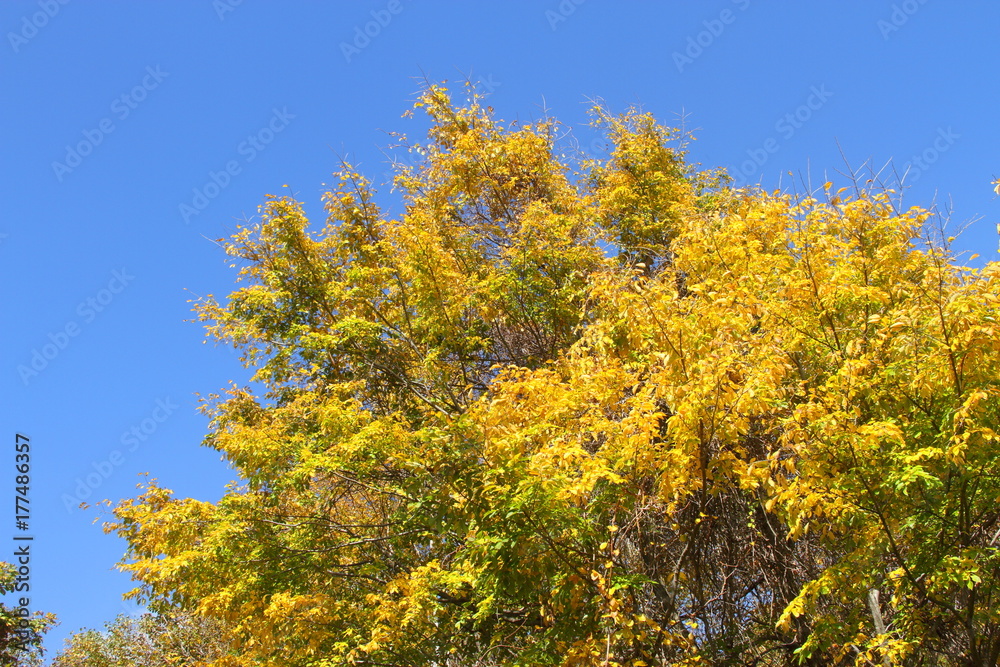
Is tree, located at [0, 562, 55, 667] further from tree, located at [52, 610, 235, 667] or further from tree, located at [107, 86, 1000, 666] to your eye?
tree, located at [107, 86, 1000, 666]

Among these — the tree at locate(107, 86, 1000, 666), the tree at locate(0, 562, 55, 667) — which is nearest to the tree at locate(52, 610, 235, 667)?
the tree at locate(0, 562, 55, 667)

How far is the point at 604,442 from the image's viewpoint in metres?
5.34

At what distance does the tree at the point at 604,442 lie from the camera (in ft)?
14.2

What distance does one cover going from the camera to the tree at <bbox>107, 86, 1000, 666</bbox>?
14.2 feet

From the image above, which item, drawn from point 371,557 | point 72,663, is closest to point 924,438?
point 371,557

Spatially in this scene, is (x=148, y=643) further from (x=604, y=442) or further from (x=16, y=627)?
(x=604, y=442)

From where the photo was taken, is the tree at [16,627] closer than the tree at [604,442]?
No

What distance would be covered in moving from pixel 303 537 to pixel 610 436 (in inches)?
156

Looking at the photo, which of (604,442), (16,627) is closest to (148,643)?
(16,627)

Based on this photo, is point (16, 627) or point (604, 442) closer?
point (604, 442)

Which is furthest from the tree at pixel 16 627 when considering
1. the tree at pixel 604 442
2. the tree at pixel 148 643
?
the tree at pixel 604 442

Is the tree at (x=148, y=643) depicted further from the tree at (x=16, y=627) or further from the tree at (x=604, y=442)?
the tree at (x=604, y=442)

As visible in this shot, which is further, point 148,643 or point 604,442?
point 148,643

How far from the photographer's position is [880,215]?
554 centimetres
